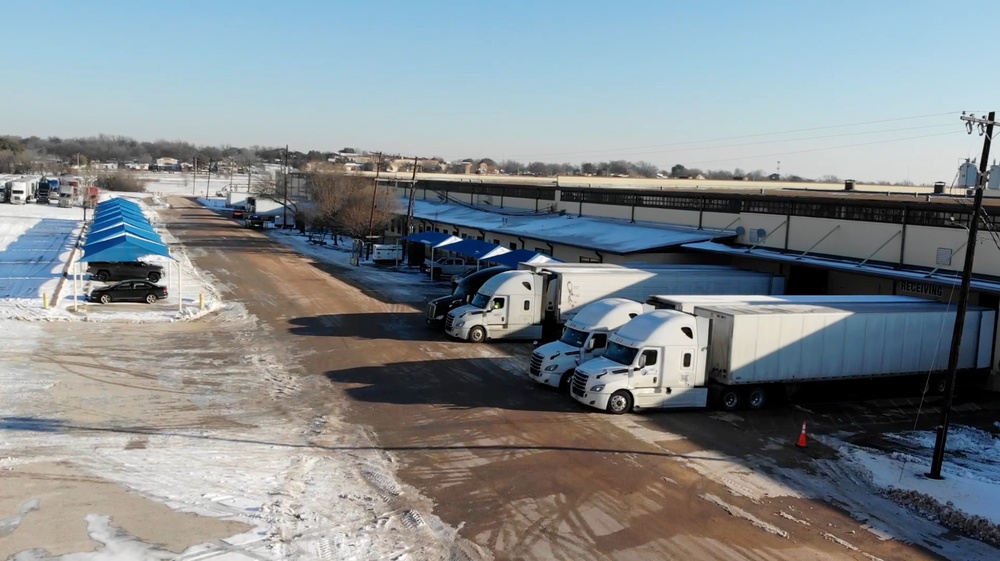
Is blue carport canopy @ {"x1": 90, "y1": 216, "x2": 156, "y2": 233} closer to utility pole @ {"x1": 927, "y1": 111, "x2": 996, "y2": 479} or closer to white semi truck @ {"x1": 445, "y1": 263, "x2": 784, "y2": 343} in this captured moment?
white semi truck @ {"x1": 445, "y1": 263, "x2": 784, "y2": 343}

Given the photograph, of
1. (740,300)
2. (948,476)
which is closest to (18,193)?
(740,300)

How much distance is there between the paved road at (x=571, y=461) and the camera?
1237 centimetres

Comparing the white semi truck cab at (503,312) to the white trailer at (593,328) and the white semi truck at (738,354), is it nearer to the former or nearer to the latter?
the white trailer at (593,328)

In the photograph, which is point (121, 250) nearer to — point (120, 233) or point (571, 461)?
point (120, 233)

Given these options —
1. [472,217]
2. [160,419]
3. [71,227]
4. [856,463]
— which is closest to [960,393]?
[856,463]

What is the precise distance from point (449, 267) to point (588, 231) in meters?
9.04

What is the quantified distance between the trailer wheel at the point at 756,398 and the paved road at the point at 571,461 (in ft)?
1.15

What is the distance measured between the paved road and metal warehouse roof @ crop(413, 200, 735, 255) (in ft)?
37.2

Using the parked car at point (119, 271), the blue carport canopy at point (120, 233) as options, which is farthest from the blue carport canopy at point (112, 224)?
the parked car at point (119, 271)

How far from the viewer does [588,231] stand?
4269 centimetres

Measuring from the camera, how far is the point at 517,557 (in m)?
11.5

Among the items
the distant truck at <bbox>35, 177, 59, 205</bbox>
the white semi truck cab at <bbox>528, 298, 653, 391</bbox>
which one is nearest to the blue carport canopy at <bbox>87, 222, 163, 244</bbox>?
the white semi truck cab at <bbox>528, 298, 653, 391</bbox>

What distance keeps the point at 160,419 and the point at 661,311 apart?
12.3 metres

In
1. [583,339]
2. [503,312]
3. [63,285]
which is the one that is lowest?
[63,285]
